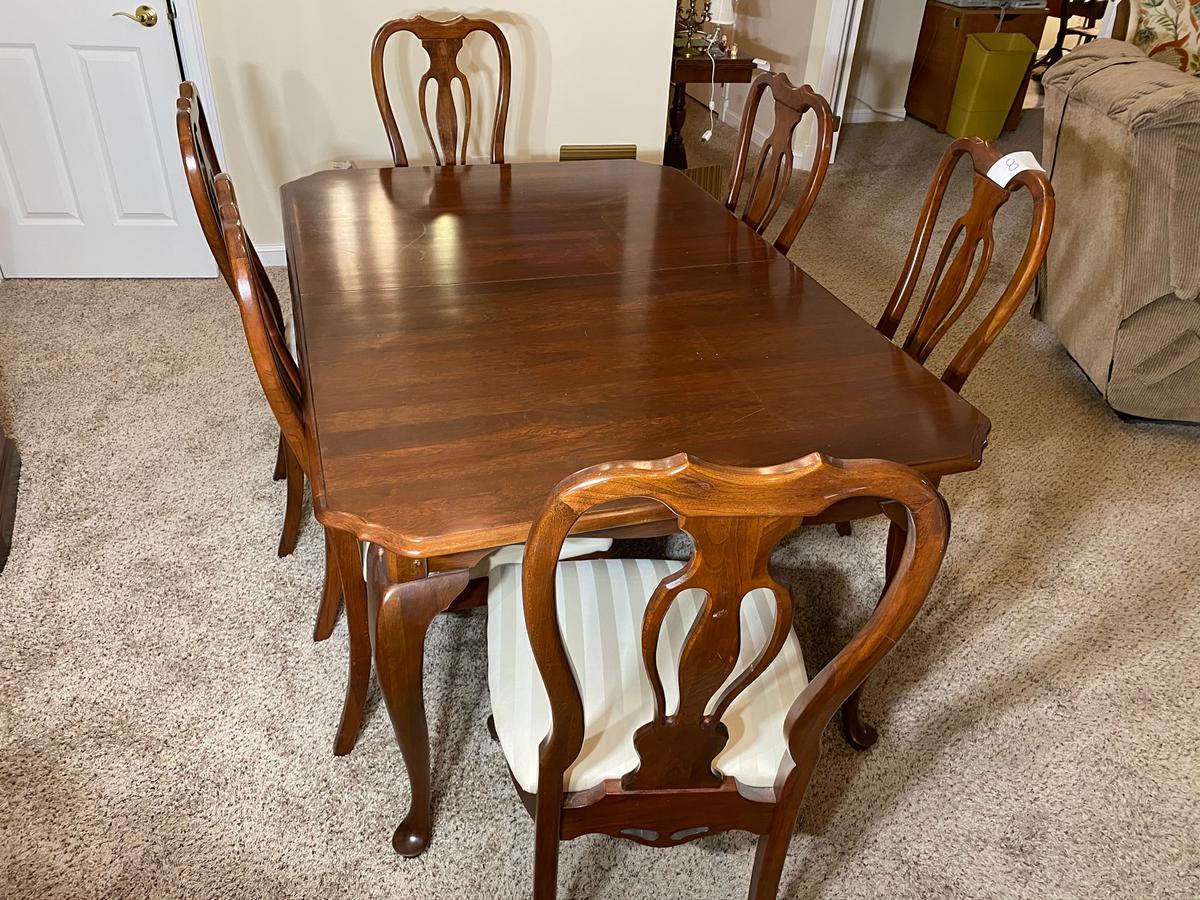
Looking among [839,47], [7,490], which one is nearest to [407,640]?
[7,490]

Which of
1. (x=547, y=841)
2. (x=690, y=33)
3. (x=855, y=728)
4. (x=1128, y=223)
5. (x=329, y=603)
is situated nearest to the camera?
(x=547, y=841)

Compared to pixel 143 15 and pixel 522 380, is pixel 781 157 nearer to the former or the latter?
pixel 522 380

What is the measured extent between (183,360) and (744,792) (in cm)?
231

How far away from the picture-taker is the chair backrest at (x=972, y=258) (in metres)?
1.36

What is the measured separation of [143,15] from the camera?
274 centimetres

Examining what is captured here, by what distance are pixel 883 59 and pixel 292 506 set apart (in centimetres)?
455

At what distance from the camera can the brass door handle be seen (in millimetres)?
2732

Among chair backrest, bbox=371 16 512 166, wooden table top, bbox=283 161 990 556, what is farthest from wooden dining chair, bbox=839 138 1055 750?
chair backrest, bbox=371 16 512 166

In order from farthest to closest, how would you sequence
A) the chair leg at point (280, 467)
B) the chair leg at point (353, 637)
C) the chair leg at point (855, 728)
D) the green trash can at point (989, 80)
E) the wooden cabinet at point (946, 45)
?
the wooden cabinet at point (946, 45) → the green trash can at point (989, 80) → the chair leg at point (280, 467) → the chair leg at point (855, 728) → the chair leg at point (353, 637)

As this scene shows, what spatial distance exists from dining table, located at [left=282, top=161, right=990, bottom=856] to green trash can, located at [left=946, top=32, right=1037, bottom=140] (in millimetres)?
3278

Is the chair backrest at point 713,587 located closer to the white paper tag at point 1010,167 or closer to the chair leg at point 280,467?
the white paper tag at point 1010,167

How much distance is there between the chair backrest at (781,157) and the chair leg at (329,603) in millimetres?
1176

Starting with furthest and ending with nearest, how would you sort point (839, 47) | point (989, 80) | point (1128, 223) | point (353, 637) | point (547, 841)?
point (989, 80)
point (839, 47)
point (1128, 223)
point (353, 637)
point (547, 841)

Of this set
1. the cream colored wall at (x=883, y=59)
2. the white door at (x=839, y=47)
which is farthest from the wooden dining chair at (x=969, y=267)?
the cream colored wall at (x=883, y=59)
